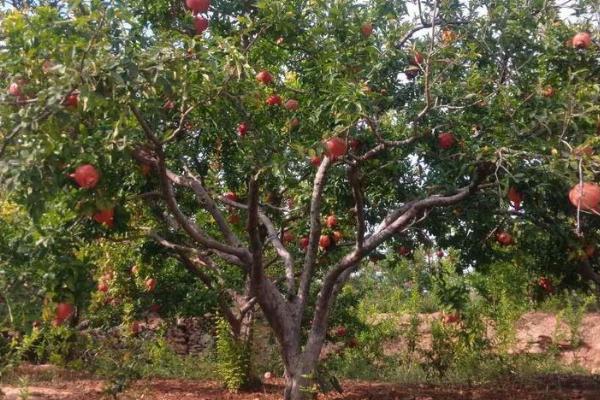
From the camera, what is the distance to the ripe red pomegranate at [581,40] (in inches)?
184

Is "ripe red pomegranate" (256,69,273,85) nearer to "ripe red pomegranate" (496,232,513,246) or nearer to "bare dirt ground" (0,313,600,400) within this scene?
"ripe red pomegranate" (496,232,513,246)

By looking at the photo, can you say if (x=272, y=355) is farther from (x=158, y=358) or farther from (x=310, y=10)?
(x=310, y=10)

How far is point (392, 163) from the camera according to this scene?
5.08 m

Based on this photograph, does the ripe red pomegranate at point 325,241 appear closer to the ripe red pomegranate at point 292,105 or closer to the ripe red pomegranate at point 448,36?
the ripe red pomegranate at point 292,105

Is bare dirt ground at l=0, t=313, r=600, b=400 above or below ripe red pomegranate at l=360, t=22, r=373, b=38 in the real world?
below

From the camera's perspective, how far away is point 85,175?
3199 millimetres

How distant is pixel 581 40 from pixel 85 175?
3505 mm

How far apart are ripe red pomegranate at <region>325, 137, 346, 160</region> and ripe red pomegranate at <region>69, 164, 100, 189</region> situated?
4.99ft

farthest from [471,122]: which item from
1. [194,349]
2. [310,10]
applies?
[194,349]

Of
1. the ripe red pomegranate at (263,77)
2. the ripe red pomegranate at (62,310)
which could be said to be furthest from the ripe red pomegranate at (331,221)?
the ripe red pomegranate at (62,310)

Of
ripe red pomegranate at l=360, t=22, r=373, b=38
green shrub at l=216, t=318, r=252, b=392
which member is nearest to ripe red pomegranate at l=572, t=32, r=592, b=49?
ripe red pomegranate at l=360, t=22, r=373, b=38

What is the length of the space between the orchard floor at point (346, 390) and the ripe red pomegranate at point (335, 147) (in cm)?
282

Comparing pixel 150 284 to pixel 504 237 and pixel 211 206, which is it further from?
pixel 504 237

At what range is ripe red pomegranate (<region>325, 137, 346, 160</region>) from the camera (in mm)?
4191
